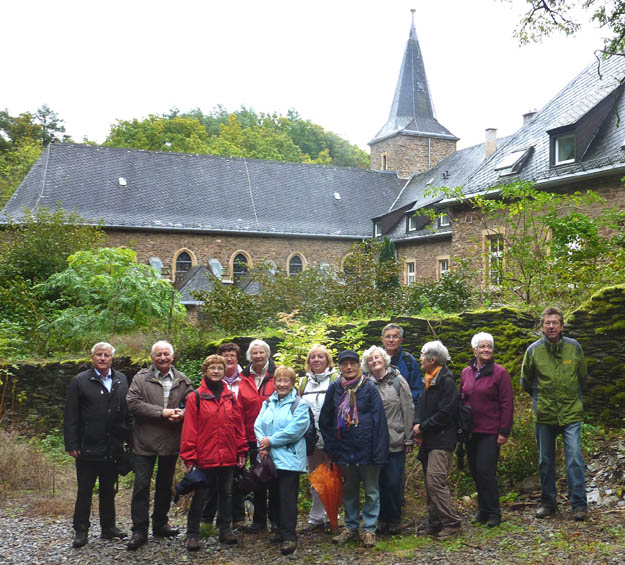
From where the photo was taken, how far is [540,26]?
23.7 feet

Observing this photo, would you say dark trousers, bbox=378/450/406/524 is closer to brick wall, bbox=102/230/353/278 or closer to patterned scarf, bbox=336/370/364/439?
patterned scarf, bbox=336/370/364/439

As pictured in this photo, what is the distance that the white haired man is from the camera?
A: 18.7ft

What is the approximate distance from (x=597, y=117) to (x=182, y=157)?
75.9ft

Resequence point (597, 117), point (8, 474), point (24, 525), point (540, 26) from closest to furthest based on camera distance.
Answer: point (24, 525), point (540, 26), point (8, 474), point (597, 117)

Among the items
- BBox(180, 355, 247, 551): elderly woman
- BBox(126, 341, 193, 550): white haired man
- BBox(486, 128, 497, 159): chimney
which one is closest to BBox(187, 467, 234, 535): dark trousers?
BBox(180, 355, 247, 551): elderly woman

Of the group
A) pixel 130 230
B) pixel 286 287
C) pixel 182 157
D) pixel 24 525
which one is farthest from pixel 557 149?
pixel 182 157

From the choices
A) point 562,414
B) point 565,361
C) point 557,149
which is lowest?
point 562,414

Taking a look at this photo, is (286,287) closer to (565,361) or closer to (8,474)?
(8,474)

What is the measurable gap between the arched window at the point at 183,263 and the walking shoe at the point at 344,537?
26216 mm

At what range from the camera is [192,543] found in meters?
5.50

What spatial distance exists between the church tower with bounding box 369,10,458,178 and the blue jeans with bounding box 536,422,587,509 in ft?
118

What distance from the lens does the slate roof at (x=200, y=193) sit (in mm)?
30719

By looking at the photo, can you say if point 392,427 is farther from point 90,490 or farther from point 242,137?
point 242,137

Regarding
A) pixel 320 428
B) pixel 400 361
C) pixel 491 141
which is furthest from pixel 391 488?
pixel 491 141
